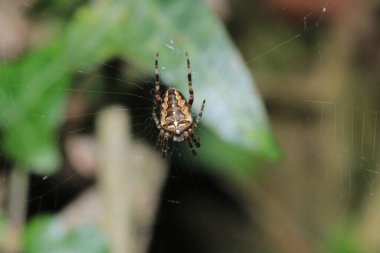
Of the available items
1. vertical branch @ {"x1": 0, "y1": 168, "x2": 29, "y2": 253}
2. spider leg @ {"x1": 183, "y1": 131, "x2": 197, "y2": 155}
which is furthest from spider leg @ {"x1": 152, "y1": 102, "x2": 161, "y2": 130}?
vertical branch @ {"x1": 0, "y1": 168, "x2": 29, "y2": 253}

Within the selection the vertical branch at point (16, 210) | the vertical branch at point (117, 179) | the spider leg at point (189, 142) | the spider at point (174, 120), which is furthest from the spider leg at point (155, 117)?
the vertical branch at point (16, 210)

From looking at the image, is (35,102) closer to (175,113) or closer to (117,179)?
(117,179)

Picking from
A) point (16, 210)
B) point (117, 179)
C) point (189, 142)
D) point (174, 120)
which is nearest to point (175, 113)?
point (174, 120)

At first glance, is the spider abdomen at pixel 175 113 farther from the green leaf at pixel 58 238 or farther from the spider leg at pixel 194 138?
the green leaf at pixel 58 238

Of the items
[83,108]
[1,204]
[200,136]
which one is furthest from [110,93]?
[200,136]

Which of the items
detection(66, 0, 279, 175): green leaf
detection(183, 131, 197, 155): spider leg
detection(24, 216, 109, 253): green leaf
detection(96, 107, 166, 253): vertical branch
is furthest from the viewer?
detection(183, 131, 197, 155): spider leg

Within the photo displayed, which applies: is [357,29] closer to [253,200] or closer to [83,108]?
[253,200]

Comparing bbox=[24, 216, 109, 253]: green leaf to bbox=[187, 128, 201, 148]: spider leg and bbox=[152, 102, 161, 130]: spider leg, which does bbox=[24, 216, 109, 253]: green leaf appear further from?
bbox=[152, 102, 161, 130]: spider leg
